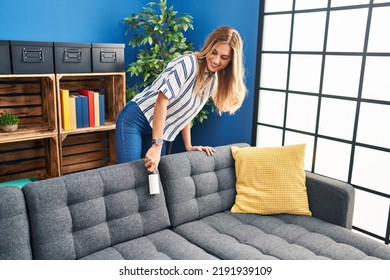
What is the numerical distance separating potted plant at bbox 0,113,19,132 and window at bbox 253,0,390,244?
6.61 ft

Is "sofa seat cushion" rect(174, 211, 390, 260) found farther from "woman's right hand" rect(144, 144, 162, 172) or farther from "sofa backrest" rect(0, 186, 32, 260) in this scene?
"sofa backrest" rect(0, 186, 32, 260)

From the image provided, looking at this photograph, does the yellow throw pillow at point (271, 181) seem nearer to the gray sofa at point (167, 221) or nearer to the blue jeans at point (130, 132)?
the gray sofa at point (167, 221)

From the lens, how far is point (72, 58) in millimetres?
3014

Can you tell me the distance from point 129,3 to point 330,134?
2264 mm

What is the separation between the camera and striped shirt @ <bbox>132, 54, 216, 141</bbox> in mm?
1884

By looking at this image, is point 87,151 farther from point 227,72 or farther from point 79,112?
point 227,72

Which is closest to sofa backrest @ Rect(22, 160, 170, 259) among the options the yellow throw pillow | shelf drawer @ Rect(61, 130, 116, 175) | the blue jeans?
the blue jeans

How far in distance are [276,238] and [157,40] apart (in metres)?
2.28

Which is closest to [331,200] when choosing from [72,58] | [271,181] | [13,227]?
[271,181]

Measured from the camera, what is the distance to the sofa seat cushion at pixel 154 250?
1.67m

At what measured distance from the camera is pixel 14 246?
1495mm

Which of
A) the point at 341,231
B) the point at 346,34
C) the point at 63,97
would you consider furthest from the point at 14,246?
the point at 346,34

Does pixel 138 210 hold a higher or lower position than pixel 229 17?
lower
